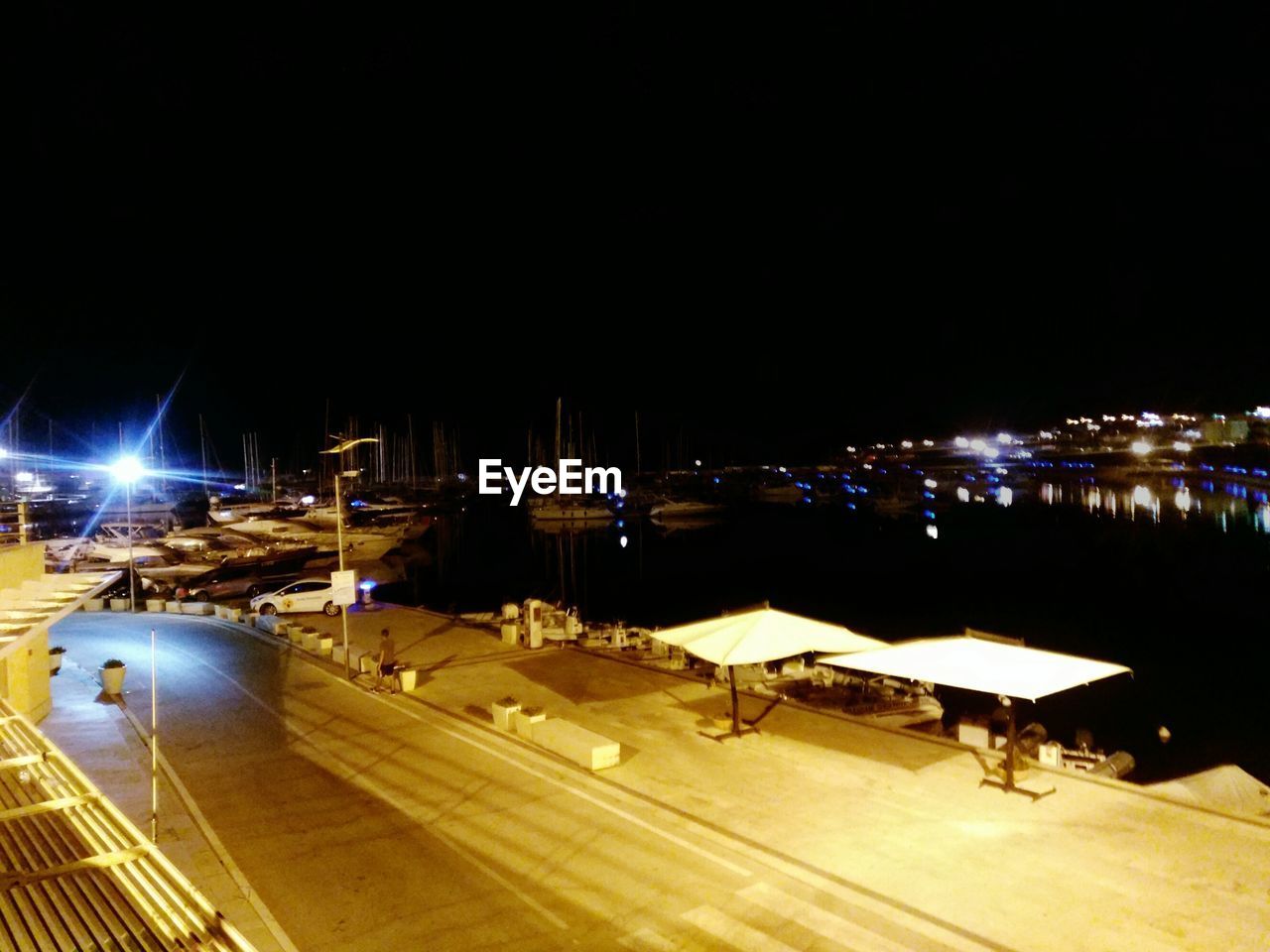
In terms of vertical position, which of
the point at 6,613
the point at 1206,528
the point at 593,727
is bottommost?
the point at 1206,528

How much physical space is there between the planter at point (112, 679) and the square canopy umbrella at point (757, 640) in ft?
38.8

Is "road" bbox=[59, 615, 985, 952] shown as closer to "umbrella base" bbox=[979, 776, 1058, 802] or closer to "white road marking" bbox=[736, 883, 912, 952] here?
"white road marking" bbox=[736, 883, 912, 952]

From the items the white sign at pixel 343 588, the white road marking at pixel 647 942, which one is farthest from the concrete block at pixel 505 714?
the white road marking at pixel 647 942

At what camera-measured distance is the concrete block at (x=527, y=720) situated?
13.0 m

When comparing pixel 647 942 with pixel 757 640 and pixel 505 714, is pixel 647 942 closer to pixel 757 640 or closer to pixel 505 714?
pixel 757 640

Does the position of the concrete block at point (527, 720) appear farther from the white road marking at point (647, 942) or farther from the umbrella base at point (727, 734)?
the white road marking at point (647, 942)

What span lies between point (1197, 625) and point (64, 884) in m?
44.7

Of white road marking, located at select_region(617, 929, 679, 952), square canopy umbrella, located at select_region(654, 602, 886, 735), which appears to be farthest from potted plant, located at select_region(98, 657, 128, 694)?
white road marking, located at select_region(617, 929, 679, 952)

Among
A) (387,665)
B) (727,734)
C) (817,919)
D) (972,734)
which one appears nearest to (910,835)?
(817,919)

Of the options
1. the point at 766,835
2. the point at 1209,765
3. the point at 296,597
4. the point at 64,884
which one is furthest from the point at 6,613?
the point at 1209,765

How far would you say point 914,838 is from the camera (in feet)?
30.7

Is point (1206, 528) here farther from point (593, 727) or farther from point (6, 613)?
point (6, 613)

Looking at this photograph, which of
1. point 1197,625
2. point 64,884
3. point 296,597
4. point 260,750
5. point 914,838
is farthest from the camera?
point 1197,625

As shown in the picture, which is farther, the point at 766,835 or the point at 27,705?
the point at 27,705
